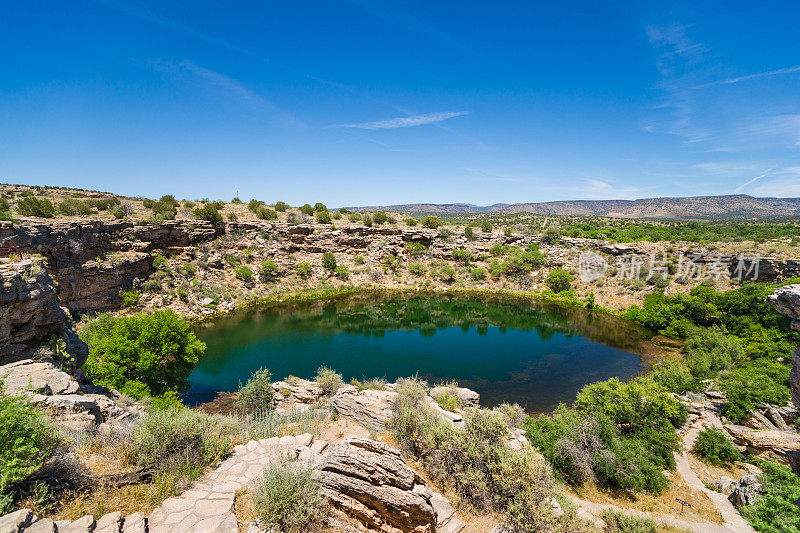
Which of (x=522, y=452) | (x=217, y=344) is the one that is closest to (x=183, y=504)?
(x=522, y=452)

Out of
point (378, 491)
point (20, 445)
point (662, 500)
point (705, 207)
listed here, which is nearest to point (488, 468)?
point (378, 491)

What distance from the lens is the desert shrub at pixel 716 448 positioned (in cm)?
Answer: 1045

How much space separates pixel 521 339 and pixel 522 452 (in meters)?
19.3

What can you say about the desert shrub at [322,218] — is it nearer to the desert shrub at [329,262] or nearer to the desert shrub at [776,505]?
the desert shrub at [329,262]

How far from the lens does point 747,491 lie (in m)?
8.27

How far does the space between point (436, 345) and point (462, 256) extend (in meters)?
22.2

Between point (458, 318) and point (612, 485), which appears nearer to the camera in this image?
point (612, 485)

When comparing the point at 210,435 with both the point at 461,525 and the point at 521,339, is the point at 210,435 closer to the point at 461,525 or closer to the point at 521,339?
the point at 461,525

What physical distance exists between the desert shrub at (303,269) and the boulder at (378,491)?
111ft

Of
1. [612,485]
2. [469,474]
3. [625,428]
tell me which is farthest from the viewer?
[625,428]

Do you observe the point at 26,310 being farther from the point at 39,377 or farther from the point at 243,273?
the point at 243,273

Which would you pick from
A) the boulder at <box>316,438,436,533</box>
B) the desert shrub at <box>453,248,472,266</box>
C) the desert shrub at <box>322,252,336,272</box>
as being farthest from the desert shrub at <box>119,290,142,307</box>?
the desert shrub at <box>453,248,472,266</box>

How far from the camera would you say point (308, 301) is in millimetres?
33406

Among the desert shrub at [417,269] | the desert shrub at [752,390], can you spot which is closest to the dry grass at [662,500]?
the desert shrub at [752,390]
